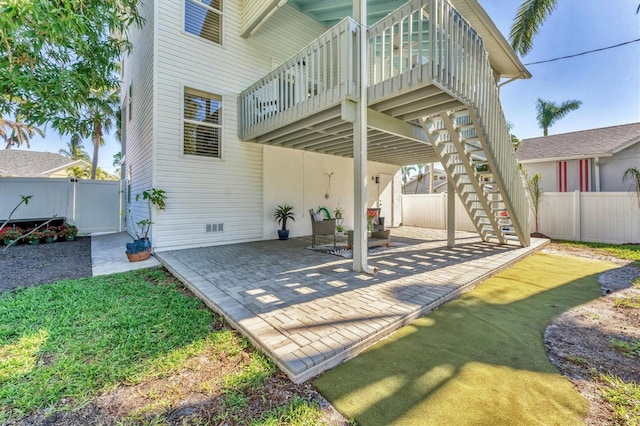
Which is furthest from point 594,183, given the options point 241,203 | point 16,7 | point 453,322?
point 16,7

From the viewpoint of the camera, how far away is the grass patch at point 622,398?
1.60 m

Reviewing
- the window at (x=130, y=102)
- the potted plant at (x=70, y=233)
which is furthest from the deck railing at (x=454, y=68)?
the potted plant at (x=70, y=233)

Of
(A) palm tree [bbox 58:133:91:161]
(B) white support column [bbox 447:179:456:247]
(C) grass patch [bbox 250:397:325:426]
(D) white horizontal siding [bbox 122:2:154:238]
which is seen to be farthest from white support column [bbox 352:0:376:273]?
(A) palm tree [bbox 58:133:91:161]

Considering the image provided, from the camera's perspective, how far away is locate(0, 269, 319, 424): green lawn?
5.52 feet

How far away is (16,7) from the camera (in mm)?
3055

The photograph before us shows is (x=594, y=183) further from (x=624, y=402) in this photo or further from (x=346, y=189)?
(x=624, y=402)

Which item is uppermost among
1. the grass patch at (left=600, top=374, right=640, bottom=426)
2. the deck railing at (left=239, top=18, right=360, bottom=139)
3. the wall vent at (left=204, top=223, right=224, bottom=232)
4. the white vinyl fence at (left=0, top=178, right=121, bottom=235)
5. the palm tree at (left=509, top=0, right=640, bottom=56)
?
the palm tree at (left=509, top=0, right=640, bottom=56)

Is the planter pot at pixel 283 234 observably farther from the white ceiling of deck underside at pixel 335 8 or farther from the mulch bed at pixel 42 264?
the white ceiling of deck underside at pixel 335 8

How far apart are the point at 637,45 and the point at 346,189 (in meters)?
9.85

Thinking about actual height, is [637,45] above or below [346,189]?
above

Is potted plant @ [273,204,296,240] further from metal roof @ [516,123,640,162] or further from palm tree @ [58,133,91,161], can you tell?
palm tree @ [58,133,91,161]

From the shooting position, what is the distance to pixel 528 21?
9391 mm

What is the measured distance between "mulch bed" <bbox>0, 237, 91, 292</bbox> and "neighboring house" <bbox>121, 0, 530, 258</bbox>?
146cm

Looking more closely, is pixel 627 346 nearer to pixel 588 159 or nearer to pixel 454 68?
pixel 454 68
